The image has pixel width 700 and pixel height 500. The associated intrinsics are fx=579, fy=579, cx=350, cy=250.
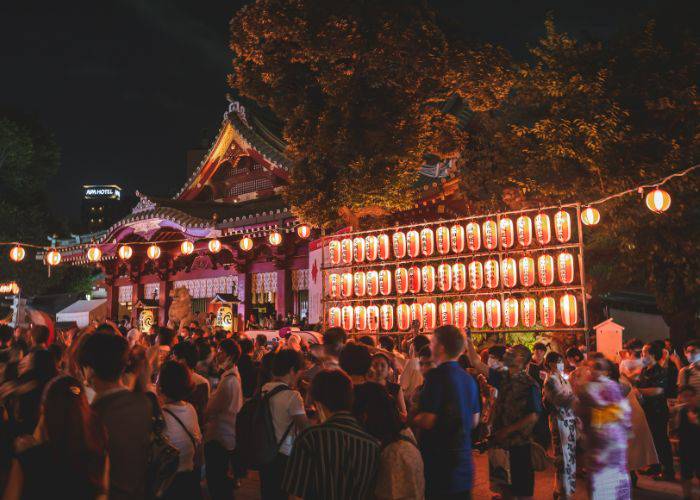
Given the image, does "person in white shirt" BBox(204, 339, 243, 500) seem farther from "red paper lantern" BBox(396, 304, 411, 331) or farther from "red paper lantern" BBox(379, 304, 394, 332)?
"red paper lantern" BBox(379, 304, 394, 332)

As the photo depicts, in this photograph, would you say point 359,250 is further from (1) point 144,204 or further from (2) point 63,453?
(2) point 63,453

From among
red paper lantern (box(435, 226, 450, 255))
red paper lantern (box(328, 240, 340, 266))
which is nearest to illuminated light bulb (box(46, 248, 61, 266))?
red paper lantern (box(328, 240, 340, 266))

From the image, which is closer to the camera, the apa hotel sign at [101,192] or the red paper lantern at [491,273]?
the red paper lantern at [491,273]

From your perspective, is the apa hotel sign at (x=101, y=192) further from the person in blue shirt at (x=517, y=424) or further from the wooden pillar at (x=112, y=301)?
the person in blue shirt at (x=517, y=424)

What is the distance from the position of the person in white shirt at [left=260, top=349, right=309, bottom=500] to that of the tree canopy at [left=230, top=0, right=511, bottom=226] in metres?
10.6

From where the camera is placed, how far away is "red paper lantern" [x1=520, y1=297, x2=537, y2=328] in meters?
13.3

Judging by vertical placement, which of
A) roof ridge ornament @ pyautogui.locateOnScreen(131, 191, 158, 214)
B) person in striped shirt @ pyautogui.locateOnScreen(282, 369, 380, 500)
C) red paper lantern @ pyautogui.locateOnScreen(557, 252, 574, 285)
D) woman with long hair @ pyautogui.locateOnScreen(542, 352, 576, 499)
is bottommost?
woman with long hair @ pyautogui.locateOnScreen(542, 352, 576, 499)

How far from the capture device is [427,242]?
14836 mm

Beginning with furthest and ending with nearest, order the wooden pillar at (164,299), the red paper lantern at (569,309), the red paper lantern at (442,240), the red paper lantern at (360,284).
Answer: the wooden pillar at (164,299), the red paper lantern at (360,284), the red paper lantern at (442,240), the red paper lantern at (569,309)

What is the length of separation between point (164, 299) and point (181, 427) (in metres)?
22.2

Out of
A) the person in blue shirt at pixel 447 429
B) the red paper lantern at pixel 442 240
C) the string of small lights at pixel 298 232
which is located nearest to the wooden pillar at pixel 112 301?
the string of small lights at pixel 298 232

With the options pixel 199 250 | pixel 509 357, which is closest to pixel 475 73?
pixel 509 357

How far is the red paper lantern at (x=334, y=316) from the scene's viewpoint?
16.4m

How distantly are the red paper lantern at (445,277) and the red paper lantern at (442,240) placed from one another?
38 cm
